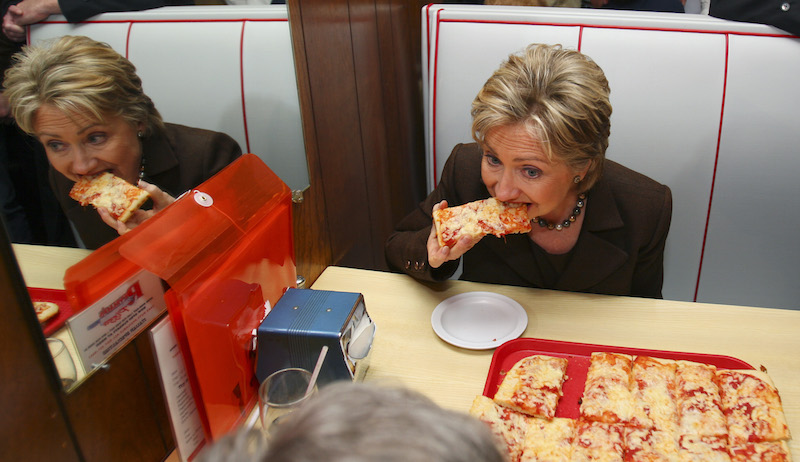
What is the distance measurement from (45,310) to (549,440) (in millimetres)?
1056

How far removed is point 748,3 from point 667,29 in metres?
0.28

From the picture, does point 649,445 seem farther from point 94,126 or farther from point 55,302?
point 94,126

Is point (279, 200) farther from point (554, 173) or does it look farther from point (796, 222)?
point (796, 222)

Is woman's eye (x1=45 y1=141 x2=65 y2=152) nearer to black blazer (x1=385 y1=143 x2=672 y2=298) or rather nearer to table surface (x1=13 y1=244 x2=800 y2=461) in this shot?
table surface (x1=13 y1=244 x2=800 y2=461)

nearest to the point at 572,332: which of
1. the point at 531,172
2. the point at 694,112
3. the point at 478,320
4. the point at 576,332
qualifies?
the point at 576,332

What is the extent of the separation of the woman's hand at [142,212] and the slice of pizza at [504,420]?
Result: 0.85m

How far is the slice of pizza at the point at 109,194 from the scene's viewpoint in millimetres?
1250

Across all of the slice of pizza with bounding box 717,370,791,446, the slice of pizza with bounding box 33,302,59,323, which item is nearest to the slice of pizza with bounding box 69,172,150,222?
the slice of pizza with bounding box 33,302,59,323

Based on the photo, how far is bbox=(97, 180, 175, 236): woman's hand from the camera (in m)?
1.26

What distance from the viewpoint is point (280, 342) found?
1.45 metres

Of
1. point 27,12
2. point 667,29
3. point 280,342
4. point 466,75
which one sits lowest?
point 280,342

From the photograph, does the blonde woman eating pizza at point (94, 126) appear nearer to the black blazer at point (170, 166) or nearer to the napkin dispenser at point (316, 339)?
the black blazer at point (170, 166)

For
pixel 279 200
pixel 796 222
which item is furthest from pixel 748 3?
pixel 279 200

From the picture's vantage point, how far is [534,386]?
1447 millimetres
